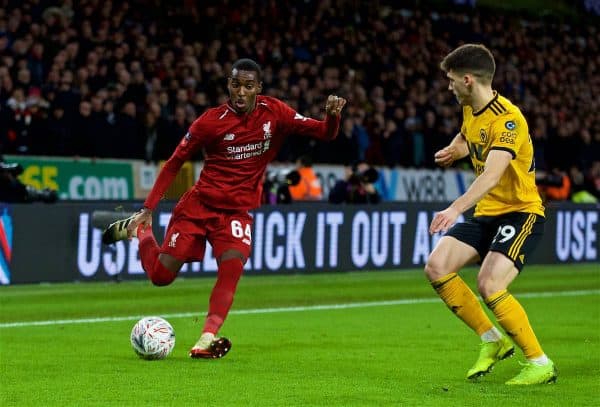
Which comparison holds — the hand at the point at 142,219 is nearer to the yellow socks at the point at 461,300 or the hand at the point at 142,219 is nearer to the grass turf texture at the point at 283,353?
the grass turf texture at the point at 283,353

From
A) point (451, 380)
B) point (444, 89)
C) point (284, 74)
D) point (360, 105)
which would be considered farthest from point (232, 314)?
point (444, 89)

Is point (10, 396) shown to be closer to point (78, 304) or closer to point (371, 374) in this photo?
point (371, 374)

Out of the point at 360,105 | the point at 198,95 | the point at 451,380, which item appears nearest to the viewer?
the point at 451,380

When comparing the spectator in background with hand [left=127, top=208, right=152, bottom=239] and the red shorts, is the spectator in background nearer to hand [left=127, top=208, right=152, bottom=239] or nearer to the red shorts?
the red shorts

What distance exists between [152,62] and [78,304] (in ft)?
28.3

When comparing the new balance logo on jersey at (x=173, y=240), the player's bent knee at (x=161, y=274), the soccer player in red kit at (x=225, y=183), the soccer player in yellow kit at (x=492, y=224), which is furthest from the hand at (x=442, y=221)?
the player's bent knee at (x=161, y=274)

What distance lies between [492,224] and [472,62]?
106 centimetres

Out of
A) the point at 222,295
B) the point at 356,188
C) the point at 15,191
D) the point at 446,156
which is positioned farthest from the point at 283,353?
the point at 356,188

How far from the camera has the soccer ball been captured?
9.23 m

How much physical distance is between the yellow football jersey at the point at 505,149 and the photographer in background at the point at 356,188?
38.2 ft

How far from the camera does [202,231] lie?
9.81 metres

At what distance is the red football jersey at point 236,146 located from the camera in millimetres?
9547

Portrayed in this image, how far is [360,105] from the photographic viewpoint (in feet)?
87.5

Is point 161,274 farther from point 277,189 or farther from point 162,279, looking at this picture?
point 277,189
